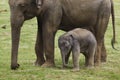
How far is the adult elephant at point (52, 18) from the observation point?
30.8 feet

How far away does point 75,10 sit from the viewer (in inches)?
402

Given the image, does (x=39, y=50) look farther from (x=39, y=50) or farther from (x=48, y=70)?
(x=48, y=70)

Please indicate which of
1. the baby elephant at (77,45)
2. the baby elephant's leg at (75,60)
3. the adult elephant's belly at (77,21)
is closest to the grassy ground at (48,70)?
the baby elephant's leg at (75,60)

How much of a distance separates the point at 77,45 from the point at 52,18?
775mm

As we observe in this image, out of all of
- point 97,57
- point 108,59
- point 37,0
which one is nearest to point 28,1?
point 37,0

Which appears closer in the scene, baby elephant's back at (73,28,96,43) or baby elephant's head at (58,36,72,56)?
baby elephant's head at (58,36,72,56)

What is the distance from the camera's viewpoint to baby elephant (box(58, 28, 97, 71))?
9523mm

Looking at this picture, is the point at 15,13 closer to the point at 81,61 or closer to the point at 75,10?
the point at 75,10

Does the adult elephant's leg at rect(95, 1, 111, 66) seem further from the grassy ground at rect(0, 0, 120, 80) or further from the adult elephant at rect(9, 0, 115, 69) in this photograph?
the grassy ground at rect(0, 0, 120, 80)

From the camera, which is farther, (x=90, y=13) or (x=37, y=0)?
(x=90, y=13)

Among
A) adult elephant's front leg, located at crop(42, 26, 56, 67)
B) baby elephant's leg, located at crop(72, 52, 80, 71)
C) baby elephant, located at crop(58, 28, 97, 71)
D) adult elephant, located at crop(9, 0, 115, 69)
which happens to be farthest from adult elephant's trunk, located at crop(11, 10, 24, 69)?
baby elephant's leg, located at crop(72, 52, 80, 71)

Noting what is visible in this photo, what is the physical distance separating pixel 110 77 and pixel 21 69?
1.81 metres

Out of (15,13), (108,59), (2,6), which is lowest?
(2,6)

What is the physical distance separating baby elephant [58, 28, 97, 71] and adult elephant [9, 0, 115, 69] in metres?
0.39
